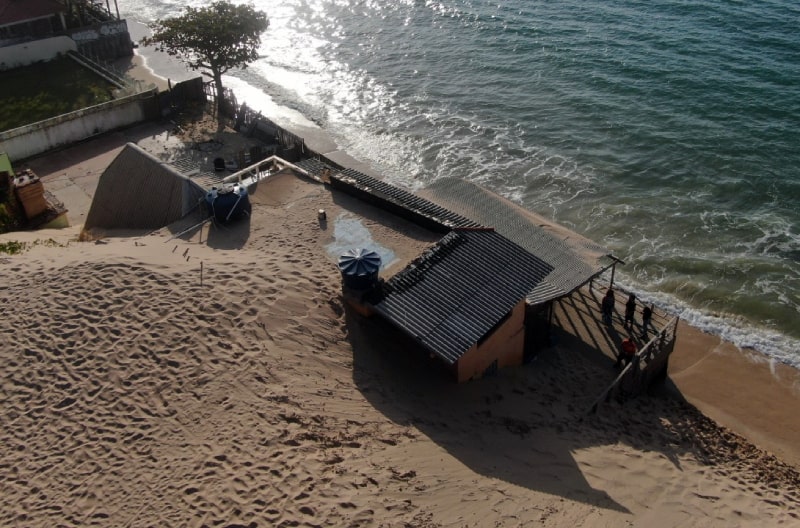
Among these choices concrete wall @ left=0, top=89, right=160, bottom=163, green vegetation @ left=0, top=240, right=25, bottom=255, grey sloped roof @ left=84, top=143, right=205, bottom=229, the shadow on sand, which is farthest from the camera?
concrete wall @ left=0, top=89, right=160, bottom=163

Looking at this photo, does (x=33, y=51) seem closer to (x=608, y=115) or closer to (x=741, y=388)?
(x=608, y=115)

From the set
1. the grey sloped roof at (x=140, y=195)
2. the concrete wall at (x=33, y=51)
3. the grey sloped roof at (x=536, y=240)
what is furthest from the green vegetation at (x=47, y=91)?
the grey sloped roof at (x=536, y=240)

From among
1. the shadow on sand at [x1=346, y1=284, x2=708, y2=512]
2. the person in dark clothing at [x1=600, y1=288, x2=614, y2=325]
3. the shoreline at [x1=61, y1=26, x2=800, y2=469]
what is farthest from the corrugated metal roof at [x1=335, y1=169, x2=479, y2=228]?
the shoreline at [x1=61, y1=26, x2=800, y2=469]

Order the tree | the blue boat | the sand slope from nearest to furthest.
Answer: the sand slope < the blue boat < the tree

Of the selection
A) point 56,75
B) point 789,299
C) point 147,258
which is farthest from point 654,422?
point 56,75

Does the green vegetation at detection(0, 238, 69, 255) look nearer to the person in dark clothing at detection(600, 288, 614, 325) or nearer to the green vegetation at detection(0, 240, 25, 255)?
the green vegetation at detection(0, 240, 25, 255)

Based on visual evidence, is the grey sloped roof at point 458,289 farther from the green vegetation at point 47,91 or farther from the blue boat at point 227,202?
the green vegetation at point 47,91

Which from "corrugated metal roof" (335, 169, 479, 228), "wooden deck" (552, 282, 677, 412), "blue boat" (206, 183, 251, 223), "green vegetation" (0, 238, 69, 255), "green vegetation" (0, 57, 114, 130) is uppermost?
"corrugated metal roof" (335, 169, 479, 228)
